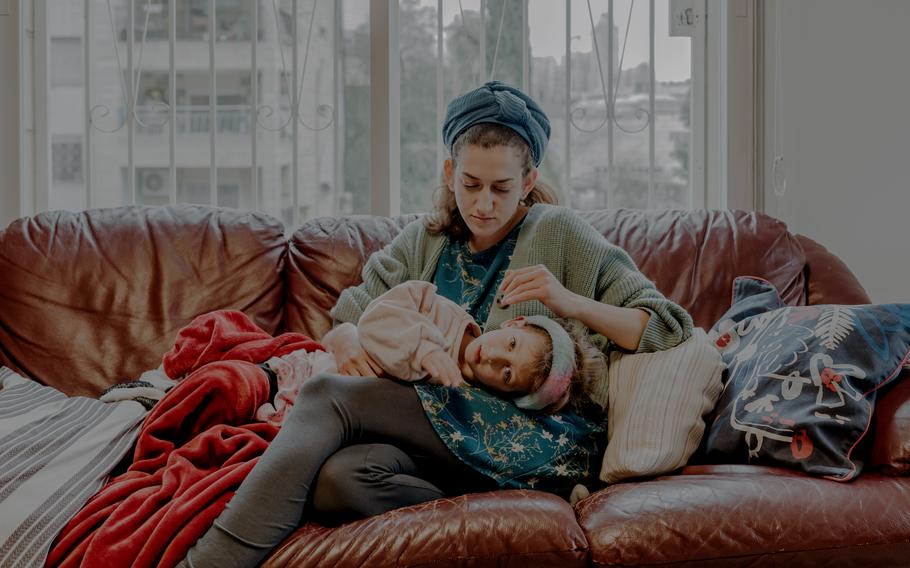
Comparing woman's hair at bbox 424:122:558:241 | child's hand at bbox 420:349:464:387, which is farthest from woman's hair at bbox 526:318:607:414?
woman's hair at bbox 424:122:558:241

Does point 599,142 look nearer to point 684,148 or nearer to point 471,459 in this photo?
point 684,148

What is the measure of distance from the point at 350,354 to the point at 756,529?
880 millimetres

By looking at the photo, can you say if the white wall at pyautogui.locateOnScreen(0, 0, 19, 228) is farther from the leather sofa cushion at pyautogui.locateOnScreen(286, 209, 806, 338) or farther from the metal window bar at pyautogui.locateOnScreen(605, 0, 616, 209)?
the metal window bar at pyautogui.locateOnScreen(605, 0, 616, 209)

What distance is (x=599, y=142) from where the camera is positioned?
292 centimetres

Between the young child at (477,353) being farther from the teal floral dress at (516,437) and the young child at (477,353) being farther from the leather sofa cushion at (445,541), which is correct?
the leather sofa cushion at (445,541)

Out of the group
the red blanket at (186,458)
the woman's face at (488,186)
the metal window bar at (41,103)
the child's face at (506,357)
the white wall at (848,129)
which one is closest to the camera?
the red blanket at (186,458)

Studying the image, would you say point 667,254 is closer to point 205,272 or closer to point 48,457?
point 205,272

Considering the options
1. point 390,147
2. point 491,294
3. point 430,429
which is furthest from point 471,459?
point 390,147

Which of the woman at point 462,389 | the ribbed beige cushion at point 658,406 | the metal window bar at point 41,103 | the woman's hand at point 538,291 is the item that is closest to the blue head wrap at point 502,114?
the woman at point 462,389

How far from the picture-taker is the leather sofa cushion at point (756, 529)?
1364mm

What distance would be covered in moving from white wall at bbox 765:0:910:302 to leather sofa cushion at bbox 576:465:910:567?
59.9 inches

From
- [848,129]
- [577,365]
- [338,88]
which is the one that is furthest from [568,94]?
[577,365]

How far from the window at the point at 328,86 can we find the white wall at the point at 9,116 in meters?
0.13

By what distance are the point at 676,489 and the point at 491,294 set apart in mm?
675
